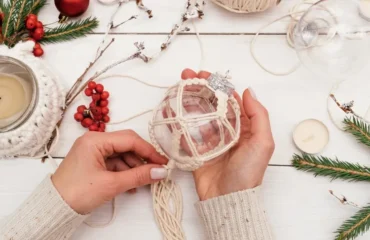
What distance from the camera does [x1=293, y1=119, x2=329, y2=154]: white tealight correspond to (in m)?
0.92

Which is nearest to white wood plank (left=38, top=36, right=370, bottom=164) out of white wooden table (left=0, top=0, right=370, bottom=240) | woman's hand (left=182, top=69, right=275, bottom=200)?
white wooden table (left=0, top=0, right=370, bottom=240)

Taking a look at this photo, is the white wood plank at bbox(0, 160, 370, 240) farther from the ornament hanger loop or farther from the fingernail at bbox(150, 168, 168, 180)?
the ornament hanger loop

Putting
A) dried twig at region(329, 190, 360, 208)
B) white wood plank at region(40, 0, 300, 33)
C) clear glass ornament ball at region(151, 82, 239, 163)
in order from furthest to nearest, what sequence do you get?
white wood plank at region(40, 0, 300, 33) < dried twig at region(329, 190, 360, 208) < clear glass ornament ball at region(151, 82, 239, 163)

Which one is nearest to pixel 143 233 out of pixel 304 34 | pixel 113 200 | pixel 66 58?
pixel 113 200

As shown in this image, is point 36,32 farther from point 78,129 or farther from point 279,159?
point 279,159

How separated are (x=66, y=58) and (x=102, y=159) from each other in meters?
0.26

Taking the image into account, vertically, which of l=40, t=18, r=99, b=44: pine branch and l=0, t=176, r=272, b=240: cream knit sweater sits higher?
l=40, t=18, r=99, b=44: pine branch

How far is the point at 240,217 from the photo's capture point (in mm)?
833

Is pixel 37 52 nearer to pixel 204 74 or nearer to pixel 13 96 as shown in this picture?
pixel 13 96

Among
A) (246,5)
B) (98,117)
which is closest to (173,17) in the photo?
(246,5)

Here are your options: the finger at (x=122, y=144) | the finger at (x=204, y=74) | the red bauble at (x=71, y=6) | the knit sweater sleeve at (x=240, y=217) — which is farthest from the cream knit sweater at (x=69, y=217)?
the red bauble at (x=71, y=6)

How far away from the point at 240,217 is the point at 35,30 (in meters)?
0.53

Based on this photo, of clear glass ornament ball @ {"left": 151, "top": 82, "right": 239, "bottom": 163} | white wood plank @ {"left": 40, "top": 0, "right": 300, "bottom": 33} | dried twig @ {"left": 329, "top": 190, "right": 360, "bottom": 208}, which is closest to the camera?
clear glass ornament ball @ {"left": 151, "top": 82, "right": 239, "bottom": 163}

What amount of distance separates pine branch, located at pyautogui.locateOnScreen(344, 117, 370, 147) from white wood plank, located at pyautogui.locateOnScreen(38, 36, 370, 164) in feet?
0.08
